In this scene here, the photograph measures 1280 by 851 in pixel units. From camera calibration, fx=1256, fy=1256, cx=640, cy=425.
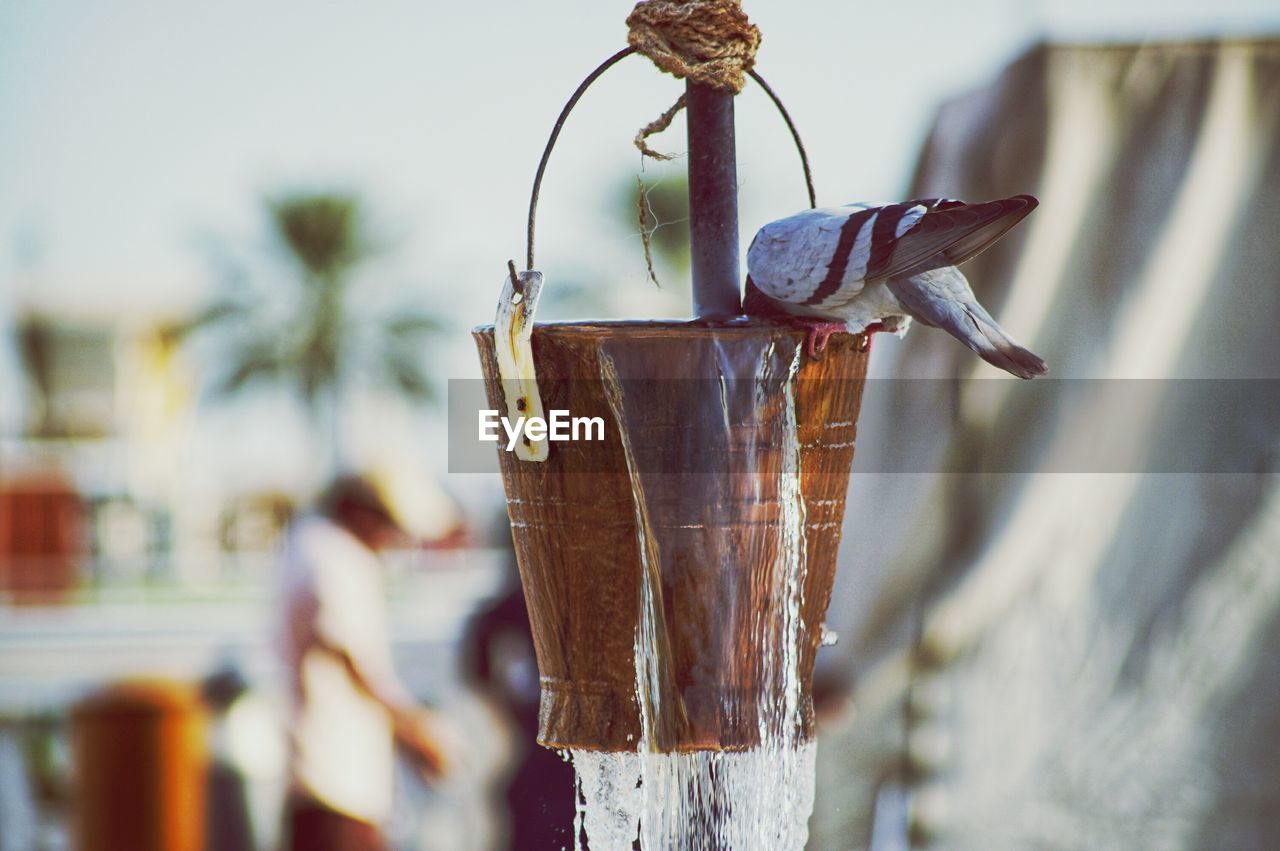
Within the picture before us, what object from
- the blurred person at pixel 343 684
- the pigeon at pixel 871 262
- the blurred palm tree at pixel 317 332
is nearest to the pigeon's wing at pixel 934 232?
the pigeon at pixel 871 262

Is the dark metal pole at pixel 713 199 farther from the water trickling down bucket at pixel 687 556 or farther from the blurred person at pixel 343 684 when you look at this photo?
the blurred person at pixel 343 684

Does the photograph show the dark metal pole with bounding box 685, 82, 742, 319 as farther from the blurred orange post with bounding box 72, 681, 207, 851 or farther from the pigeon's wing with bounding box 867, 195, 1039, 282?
the blurred orange post with bounding box 72, 681, 207, 851

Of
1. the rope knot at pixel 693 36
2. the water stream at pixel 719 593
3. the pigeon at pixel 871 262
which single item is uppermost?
the rope knot at pixel 693 36

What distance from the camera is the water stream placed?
116 centimetres

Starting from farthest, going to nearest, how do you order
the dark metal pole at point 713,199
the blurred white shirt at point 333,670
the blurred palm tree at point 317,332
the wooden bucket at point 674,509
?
the blurred palm tree at point 317,332 < the blurred white shirt at point 333,670 < the dark metal pole at point 713,199 < the wooden bucket at point 674,509

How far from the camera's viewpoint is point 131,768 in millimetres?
3998

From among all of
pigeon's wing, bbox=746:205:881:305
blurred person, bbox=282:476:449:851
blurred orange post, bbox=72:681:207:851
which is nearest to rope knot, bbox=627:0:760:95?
pigeon's wing, bbox=746:205:881:305

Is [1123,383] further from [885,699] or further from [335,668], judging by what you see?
[335,668]

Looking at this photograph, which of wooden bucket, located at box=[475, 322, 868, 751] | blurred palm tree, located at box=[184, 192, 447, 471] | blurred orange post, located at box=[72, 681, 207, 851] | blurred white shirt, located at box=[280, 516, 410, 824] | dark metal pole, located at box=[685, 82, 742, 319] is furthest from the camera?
blurred palm tree, located at box=[184, 192, 447, 471]

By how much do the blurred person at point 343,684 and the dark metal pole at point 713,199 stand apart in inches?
88.1

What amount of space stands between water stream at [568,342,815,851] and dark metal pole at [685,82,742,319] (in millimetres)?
142

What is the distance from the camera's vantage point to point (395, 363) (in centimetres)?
2183

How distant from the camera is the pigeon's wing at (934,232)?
124 centimetres

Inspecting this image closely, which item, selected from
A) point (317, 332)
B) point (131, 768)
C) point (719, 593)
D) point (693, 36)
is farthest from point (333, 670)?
point (317, 332)
